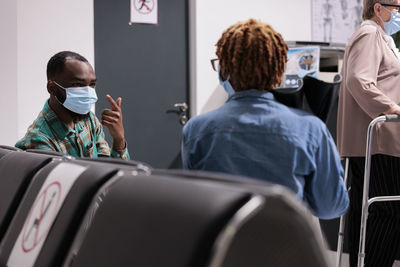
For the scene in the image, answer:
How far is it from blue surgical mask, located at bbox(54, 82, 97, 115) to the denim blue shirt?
702 mm

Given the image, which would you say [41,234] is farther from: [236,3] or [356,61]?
[236,3]

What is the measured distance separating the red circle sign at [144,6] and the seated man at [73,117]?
6.56 ft

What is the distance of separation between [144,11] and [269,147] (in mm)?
2897

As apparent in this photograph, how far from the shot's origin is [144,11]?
3.97 meters

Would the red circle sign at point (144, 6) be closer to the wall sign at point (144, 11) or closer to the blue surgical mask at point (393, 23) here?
the wall sign at point (144, 11)

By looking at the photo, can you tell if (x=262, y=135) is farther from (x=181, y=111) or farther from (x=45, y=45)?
(x=181, y=111)

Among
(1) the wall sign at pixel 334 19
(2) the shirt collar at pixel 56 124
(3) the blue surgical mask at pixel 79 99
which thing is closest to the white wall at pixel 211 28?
(1) the wall sign at pixel 334 19

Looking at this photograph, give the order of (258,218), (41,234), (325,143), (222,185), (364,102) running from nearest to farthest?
(222,185) → (258,218) → (41,234) → (325,143) → (364,102)

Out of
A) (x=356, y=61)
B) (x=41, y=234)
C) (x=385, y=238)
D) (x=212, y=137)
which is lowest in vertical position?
(x=385, y=238)

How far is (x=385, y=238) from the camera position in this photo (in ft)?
7.64

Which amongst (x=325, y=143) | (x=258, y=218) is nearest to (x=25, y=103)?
(x=325, y=143)

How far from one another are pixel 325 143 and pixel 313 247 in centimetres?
64

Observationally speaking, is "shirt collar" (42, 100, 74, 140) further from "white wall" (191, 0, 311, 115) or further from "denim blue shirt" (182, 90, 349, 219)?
"white wall" (191, 0, 311, 115)

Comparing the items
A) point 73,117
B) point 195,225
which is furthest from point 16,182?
point 73,117
